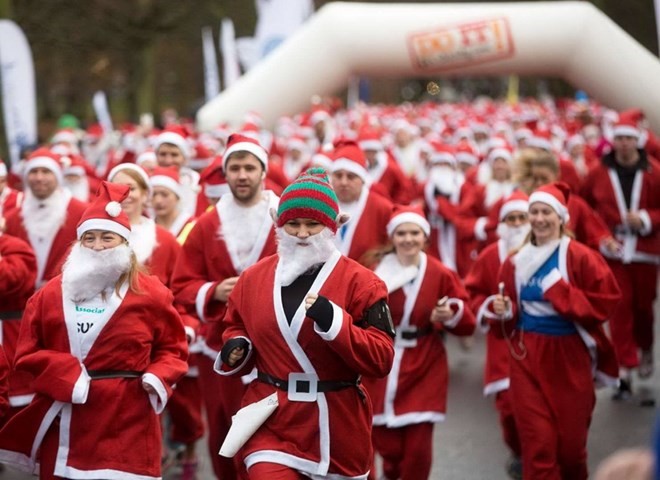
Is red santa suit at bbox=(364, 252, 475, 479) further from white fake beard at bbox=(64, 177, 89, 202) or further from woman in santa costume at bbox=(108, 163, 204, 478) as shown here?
white fake beard at bbox=(64, 177, 89, 202)

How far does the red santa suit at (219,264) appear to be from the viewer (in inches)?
264

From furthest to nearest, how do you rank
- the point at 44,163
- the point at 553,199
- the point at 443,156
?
the point at 443,156 → the point at 44,163 → the point at 553,199

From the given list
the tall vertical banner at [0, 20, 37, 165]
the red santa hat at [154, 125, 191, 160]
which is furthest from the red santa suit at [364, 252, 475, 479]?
the tall vertical banner at [0, 20, 37, 165]

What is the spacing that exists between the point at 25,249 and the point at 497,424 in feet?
13.3

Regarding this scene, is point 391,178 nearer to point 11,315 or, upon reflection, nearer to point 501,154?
point 501,154

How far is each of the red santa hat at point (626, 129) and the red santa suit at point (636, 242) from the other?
0.22m

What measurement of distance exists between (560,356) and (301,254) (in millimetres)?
2320

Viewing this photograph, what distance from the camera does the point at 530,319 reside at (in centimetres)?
695

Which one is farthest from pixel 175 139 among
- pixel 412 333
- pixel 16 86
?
pixel 16 86

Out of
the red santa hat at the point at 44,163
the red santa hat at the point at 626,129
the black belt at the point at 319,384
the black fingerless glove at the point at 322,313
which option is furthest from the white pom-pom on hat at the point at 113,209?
the red santa hat at the point at 626,129

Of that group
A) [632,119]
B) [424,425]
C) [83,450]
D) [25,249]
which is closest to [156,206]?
[25,249]

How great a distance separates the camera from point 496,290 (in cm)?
753

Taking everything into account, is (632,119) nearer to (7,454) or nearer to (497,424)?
(497,424)

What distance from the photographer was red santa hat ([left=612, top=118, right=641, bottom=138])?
10344 mm
